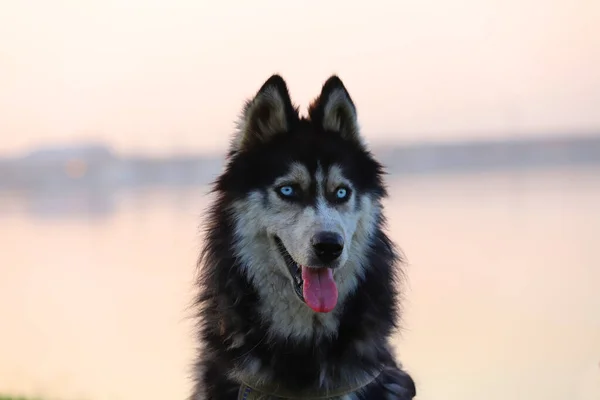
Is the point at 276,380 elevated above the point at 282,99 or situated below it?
below

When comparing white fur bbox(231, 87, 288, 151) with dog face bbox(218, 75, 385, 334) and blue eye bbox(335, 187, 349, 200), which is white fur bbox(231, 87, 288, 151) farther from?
blue eye bbox(335, 187, 349, 200)

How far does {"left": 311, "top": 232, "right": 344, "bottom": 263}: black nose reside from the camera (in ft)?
→ 3.61

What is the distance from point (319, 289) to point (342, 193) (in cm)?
25

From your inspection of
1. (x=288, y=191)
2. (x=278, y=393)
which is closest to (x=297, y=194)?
(x=288, y=191)

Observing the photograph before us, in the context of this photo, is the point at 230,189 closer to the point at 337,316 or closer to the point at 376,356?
the point at 337,316

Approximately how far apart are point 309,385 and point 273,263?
11.8 inches

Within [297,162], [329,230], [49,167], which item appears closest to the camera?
[329,230]

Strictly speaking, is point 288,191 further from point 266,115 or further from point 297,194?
point 266,115

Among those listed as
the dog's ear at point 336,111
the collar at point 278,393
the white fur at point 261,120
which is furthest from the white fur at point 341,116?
the collar at point 278,393

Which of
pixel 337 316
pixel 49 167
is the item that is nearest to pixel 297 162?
pixel 337 316

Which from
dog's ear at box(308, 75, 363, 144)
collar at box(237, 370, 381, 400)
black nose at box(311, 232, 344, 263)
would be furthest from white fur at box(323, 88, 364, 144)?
collar at box(237, 370, 381, 400)

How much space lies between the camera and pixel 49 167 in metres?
2.18

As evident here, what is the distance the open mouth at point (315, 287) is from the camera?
1148mm

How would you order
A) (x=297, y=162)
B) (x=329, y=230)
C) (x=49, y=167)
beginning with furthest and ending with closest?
1. (x=49, y=167)
2. (x=297, y=162)
3. (x=329, y=230)
